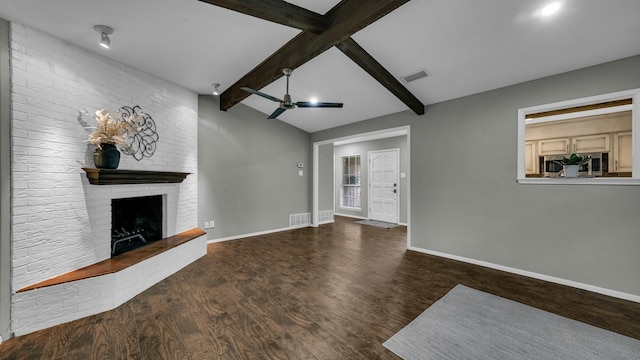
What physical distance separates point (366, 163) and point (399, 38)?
5005 millimetres

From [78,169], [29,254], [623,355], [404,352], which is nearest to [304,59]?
[78,169]

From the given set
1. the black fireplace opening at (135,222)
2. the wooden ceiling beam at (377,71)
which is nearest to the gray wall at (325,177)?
the wooden ceiling beam at (377,71)

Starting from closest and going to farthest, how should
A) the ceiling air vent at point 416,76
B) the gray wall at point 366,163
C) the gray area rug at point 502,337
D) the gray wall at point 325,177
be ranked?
the gray area rug at point 502,337 < the ceiling air vent at point 416,76 < the gray wall at point 366,163 < the gray wall at point 325,177

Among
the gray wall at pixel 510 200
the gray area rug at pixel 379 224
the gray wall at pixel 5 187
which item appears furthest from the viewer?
the gray area rug at pixel 379 224

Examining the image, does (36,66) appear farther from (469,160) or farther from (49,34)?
Answer: (469,160)

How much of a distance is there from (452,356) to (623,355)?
4.23ft

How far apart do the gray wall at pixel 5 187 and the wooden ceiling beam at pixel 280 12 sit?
186 cm

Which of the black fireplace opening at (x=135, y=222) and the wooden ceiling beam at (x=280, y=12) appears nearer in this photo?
the wooden ceiling beam at (x=280, y=12)

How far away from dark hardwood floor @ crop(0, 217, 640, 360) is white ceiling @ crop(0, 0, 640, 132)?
2.71m

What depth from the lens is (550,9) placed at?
2152mm

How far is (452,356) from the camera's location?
5.72 ft

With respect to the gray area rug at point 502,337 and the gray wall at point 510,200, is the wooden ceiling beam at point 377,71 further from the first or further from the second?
the gray area rug at point 502,337

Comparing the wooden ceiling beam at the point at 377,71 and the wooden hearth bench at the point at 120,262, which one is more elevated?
the wooden ceiling beam at the point at 377,71

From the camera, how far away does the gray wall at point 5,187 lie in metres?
1.97
